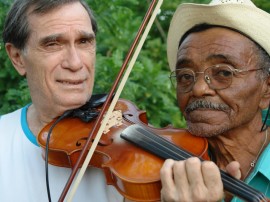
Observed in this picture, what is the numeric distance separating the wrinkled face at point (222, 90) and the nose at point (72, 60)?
1.37 ft

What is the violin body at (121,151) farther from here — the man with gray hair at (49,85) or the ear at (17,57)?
the ear at (17,57)

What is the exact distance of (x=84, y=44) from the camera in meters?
2.12

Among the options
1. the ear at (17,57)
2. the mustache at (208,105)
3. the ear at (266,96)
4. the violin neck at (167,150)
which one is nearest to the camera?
the violin neck at (167,150)

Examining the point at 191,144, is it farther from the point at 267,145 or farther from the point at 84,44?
the point at 84,44

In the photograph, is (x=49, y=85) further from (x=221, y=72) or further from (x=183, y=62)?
(x=221, y=72)

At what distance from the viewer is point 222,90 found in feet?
6.07

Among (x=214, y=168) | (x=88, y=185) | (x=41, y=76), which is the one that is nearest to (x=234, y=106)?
(x=214, y=168)

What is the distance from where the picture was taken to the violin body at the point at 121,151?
1.67 meters

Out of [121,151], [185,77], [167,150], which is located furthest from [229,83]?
[121,151]

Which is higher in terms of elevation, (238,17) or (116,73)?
(238,17)

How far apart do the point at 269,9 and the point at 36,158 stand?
7.78 ft

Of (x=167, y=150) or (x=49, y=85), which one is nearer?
(x=167, y=150)

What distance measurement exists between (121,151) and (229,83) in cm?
44

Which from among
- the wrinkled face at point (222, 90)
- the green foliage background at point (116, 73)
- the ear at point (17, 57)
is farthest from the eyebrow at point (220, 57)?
the green foliage background at point (116, 73)
